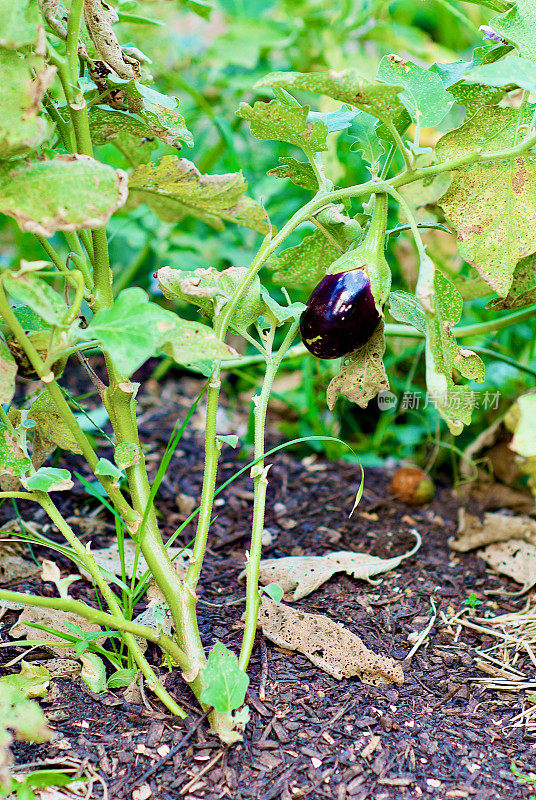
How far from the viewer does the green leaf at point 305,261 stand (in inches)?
41.3

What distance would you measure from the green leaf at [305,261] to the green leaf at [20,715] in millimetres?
686

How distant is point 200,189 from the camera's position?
34.8 inches

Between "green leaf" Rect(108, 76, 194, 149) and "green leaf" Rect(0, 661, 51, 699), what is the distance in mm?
719

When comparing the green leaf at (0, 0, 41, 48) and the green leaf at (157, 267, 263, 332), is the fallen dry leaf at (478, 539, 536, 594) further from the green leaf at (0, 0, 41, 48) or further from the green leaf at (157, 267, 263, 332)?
the green leaf at (0, 0, 41, 48)

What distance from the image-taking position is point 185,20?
140 inches

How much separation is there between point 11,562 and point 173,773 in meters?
0.52

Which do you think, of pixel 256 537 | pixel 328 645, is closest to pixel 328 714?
pixel 328 645

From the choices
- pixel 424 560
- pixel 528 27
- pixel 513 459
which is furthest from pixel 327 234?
pixel 513 459

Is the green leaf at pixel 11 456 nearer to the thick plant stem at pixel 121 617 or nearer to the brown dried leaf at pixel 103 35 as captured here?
the thick plant stem at pixel 121 617

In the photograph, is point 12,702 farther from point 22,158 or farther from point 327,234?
point 327,234

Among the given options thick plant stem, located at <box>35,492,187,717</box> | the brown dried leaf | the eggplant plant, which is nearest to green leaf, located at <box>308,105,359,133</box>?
the eggplant plant

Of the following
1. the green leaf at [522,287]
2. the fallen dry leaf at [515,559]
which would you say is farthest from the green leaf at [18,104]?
the fallen dry leaf at [515,559]

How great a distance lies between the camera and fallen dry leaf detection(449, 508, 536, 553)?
4.48ft

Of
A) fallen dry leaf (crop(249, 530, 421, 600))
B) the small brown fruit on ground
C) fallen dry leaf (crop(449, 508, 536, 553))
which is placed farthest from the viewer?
the small brown fruit on ground
